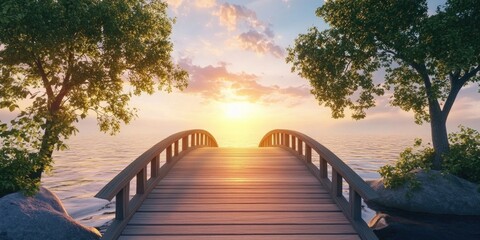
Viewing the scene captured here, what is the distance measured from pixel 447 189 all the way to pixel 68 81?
1430 cm

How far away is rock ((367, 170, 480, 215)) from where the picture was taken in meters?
13.0

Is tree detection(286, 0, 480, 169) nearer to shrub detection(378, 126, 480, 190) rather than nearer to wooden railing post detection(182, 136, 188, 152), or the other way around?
shrub detection(378, 126, 480, 190)

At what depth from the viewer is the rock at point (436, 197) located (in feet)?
42.5

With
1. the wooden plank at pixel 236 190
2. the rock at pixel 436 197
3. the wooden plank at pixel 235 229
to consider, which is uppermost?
the wooden plank at pixel 236 190

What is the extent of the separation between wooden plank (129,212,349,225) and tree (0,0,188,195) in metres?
5.51

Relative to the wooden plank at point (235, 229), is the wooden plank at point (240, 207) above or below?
above

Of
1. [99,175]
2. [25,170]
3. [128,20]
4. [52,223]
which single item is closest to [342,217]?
[52,223]

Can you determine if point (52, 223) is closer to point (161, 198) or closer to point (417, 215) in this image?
Answer: point (161, 198)

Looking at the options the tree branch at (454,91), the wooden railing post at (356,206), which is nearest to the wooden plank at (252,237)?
the wooden railing post at (356,206)

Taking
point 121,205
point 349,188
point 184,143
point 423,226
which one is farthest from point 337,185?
point 184,143

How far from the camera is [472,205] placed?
12961mm

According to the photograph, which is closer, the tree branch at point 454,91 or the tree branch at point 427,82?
the tree branch at point 427,82

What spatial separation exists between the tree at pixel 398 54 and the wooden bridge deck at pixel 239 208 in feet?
27.7

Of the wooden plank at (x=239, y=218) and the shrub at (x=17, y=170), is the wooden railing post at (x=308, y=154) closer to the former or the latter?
the wooden plank at (x=239, y=218)
